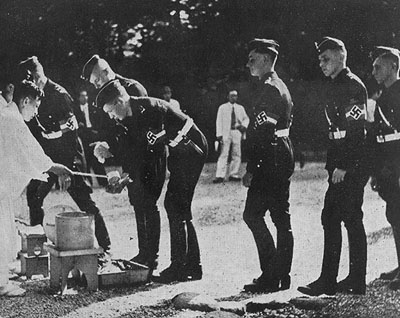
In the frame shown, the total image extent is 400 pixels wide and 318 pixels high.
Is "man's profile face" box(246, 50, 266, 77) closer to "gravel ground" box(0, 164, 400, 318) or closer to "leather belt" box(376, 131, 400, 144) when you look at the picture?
"gravel ground" box(0, 164, 400, 318)

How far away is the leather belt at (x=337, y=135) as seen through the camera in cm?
527

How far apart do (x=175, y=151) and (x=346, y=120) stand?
131 cm

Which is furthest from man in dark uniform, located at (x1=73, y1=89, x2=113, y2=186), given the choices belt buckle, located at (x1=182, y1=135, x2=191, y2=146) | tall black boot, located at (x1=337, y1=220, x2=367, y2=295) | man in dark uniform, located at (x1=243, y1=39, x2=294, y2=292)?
tall black boot, located at (x1=337, y1=220, x2=367, y2=295)

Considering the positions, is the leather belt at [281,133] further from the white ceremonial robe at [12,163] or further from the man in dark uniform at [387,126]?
the white ceremonial robe at [12,163]

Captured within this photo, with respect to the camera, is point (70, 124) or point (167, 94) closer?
point (167, 94)

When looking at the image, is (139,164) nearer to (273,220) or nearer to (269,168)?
(269,168)

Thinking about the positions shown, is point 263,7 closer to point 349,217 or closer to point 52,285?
point 349,217

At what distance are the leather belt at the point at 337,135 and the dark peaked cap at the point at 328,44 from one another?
61 centimetres

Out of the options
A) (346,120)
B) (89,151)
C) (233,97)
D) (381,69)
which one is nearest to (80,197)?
(89,151)

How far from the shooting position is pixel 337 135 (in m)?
5.29

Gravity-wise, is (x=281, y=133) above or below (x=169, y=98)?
below

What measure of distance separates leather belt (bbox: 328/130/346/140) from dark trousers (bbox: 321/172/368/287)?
0.27 metres

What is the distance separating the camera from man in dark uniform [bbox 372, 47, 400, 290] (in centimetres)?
530

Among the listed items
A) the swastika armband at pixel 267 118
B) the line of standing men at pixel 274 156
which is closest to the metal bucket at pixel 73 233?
the line of standing men at pixel 274 156
